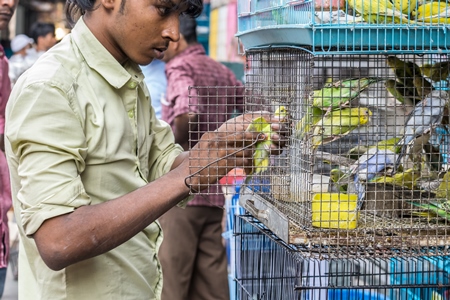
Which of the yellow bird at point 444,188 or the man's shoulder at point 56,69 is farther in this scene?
the yellow bird at point 444,188

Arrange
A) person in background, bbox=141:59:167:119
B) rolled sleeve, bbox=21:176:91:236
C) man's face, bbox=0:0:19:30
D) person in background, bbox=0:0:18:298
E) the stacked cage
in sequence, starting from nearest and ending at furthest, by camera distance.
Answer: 1. rolled sleeve, bbox=21:176:91:236
2. the stacked cage
3. person in background, bbox=0:0:18:298
4. man's face, bbox=0:0:19:30
5. person in background, bbox=141:59:167:119

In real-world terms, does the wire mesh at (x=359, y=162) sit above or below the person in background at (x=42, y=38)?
below

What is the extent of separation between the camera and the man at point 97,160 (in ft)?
6.22

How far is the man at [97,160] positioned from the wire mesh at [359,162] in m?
0.20

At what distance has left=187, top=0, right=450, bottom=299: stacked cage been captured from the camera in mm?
2010

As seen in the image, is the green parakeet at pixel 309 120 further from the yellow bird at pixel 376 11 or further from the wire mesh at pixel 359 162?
the yellow bird at pixel 376 11

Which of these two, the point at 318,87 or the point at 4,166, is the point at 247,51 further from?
the point at 4,166

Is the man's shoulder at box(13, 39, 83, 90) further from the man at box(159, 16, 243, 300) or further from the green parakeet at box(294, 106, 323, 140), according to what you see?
the man at box(159, 16, 243, 300)

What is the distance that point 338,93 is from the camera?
6.85 ft

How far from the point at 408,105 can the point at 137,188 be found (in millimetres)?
844

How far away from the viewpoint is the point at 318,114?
2062mm

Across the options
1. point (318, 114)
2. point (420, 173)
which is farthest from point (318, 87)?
point (420, 173)

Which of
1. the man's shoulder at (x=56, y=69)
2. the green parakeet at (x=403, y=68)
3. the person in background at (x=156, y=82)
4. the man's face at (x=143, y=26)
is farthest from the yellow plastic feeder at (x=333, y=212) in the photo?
the person in background at (x=156, y=82)

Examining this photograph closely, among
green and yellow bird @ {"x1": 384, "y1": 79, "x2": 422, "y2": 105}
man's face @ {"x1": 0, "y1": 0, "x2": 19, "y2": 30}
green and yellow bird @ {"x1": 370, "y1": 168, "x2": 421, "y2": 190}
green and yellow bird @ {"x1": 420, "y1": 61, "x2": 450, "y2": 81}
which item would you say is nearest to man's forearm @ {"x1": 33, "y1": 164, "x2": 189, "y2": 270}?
green and yellow bird @ {"x1": 370, "y1": 168, "x2": 421, "y2": 190}
